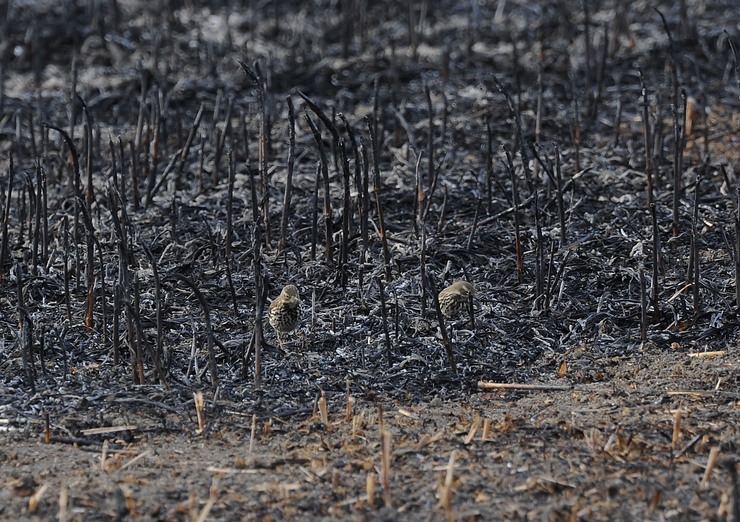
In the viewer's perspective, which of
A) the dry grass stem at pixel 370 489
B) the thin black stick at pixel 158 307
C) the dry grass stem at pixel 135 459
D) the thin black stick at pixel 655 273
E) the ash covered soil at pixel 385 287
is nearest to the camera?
the dry grass stem at pixel 370 489

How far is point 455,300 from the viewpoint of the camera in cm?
530

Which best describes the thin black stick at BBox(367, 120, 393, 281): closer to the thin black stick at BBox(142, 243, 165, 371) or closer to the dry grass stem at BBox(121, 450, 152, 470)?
the thin black stick at BBox(142, 243, 165, 371)

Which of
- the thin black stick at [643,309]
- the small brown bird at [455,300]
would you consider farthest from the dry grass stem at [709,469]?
the small brown bird at [455,300]

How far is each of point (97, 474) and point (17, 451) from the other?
0.49 meters

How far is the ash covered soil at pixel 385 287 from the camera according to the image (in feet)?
12.6

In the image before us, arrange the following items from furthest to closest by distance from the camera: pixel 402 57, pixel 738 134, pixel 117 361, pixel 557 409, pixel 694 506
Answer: pixel 402 57 → pixel 738 134 → pixel 117 361 → pixel 557 409 → pixel 694 506

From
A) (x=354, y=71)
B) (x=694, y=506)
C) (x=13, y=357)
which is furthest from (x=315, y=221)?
(x=354, y=71)

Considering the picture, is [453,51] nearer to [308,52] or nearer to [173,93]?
[308,52]

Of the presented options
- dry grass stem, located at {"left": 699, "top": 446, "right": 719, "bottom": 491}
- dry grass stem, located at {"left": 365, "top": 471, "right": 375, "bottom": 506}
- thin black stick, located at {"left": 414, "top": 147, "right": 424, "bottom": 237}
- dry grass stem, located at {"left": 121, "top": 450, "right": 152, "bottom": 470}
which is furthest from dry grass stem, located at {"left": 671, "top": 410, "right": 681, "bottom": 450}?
thin black stick, located at {"left": 414, "top": 147, "right": 424, "bottom": 237}

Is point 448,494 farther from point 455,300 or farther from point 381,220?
point 381,220

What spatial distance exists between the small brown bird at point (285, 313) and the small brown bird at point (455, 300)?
2.63 ft

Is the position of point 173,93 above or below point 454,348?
above

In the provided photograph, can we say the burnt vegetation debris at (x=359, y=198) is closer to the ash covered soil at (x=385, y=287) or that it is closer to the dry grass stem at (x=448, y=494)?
the ash covered soil at (x=385, y=287)

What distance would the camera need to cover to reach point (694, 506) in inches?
140
